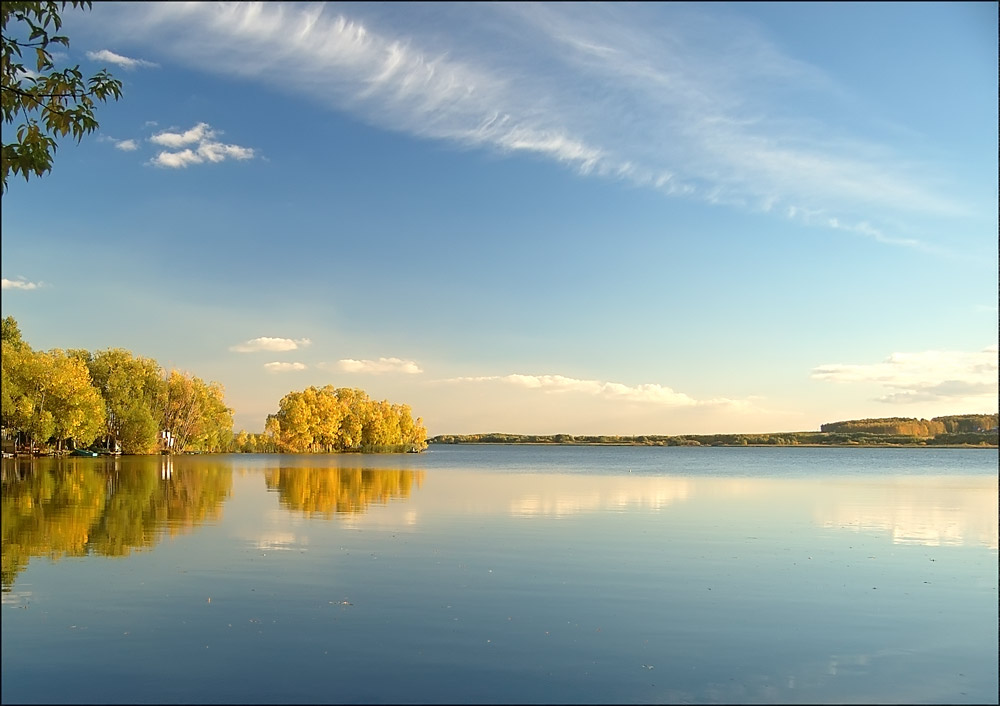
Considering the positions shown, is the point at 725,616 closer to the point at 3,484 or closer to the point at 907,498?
the point at 907,498

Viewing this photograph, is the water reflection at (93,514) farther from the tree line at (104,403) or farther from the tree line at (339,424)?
the tree line at (339,424)

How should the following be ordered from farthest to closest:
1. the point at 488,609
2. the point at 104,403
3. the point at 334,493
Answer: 1. the point at 104,403
2. the point at 334,493
3. the point at 488,609

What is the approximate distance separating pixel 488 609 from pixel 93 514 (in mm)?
16394

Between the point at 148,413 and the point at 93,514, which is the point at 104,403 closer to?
the point at 148,413

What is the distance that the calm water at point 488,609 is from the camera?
884cm

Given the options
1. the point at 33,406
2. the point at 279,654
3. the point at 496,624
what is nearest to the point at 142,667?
the point at 279,654

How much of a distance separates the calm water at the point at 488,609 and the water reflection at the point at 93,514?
18cm

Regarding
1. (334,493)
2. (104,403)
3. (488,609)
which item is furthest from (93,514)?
(104,403)

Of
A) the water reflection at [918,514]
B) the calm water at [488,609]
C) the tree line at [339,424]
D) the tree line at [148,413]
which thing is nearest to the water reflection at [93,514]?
the calm water at [488,609]

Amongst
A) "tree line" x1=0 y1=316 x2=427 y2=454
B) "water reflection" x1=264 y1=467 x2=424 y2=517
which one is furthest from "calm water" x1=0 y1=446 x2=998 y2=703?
"tree line" x1=0 y1=316 x2=427 y2=454

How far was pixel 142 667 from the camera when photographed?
29.7 feet

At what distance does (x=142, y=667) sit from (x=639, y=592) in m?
Result: 7.87

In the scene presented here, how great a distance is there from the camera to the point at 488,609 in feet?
40.3

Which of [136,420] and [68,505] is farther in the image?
[136,420]
